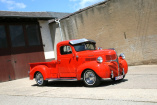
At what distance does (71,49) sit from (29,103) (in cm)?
299

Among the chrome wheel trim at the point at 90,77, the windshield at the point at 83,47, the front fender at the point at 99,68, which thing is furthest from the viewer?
the windshield at the point at 83,47

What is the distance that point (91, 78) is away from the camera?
7.32 meters

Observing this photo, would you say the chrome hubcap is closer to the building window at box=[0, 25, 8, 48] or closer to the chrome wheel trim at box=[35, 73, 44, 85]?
the chrome wheel trim at box=[35, 73, 44, 85]

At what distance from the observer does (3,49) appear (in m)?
13.6

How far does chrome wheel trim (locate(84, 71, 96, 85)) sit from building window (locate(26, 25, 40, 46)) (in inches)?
347

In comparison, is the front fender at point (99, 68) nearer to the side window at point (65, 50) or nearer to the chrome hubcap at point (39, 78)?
A: the side window at point (65, 50)

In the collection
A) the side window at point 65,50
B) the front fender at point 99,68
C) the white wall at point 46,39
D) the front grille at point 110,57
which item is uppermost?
the white wall at point 46,39

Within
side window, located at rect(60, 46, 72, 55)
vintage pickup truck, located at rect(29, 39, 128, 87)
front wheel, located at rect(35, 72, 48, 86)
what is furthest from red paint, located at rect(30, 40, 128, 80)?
front wheel, located at rect(35, 72, 48, 86)

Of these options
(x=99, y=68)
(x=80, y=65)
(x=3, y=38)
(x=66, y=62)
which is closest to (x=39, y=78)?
(x=66, y=62)

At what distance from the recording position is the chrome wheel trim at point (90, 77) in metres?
7.22

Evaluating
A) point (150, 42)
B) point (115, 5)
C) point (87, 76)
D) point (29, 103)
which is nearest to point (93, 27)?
point (115, 5)

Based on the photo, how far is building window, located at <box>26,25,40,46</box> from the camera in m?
15.2

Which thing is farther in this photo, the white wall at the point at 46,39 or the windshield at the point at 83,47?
the white wall at the point at 46,39

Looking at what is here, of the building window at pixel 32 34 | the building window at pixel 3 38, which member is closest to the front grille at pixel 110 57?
the building window at pixel 3 38
